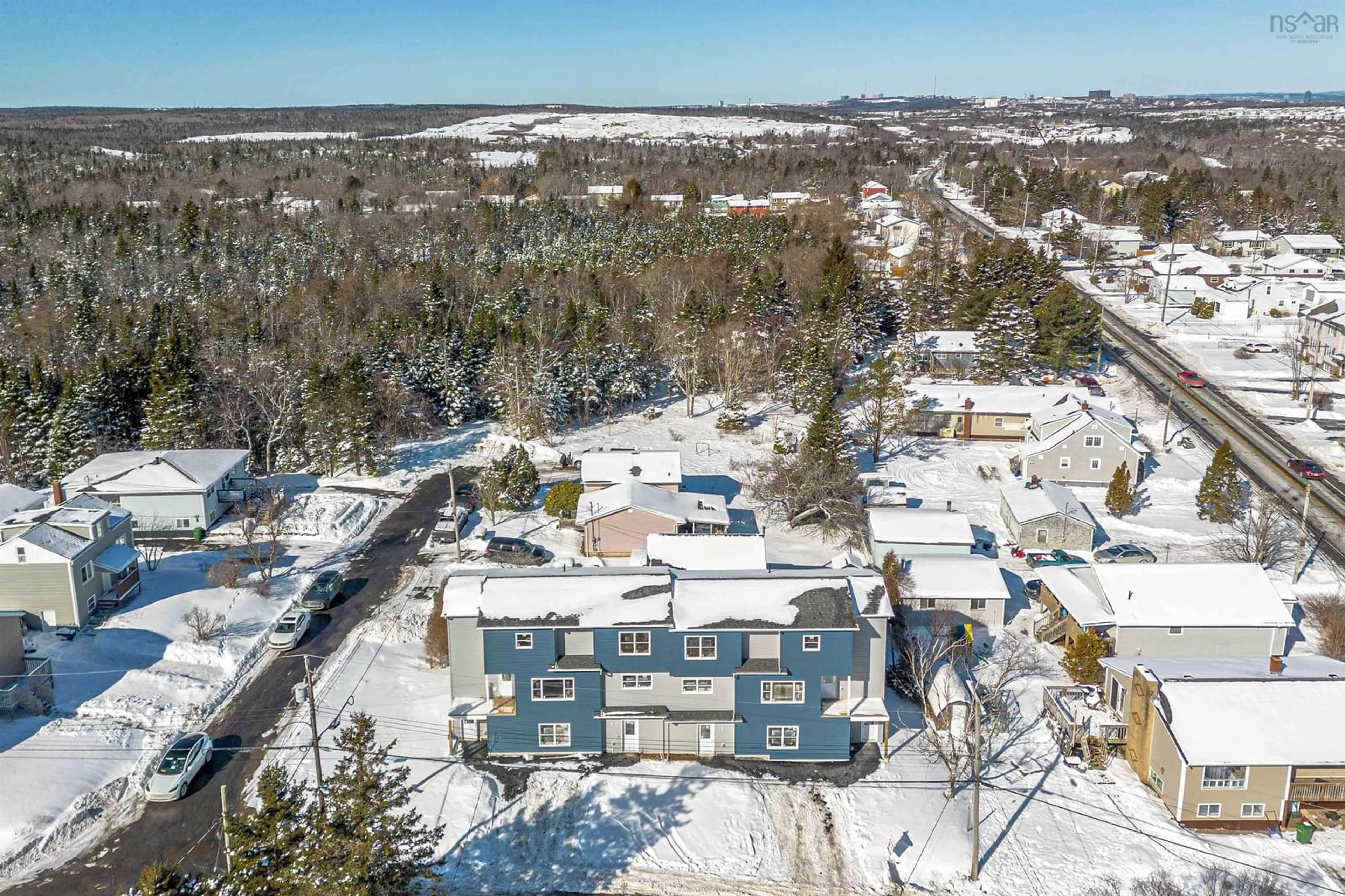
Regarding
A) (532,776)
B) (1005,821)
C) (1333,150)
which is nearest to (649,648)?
(532,776)

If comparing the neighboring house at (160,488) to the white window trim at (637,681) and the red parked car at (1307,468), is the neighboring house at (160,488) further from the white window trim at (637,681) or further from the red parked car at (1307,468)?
the red parked car at (1307,468)

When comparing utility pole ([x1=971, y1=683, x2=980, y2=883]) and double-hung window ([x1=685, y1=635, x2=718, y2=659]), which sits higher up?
double-hung window ([x1=685, y1=635, x2=718, y2=659])

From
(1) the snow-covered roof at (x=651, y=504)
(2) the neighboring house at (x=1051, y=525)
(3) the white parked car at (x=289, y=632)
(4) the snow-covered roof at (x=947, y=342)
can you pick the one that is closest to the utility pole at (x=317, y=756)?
(3) the white parked car at (x=289, y=632)

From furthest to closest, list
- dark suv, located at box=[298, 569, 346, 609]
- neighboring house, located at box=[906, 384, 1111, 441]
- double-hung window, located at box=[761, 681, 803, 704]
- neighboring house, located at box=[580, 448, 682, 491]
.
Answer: neighboring house, located at box=[906, 384, 1111, 441] < neighboring house, located at box=[580, 448, 682, 491] < dark suv, located at box=[298, 569, 346, 609] < double-hung window, located at box=[761, 681, 803, 704]

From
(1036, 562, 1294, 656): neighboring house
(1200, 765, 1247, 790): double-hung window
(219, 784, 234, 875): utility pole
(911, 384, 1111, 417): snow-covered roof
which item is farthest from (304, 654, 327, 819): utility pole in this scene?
(911, 384, 1111, 417): snow-covered roof

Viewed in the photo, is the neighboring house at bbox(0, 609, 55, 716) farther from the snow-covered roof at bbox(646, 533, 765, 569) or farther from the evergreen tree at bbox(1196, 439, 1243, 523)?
the evergreen tree at bbox(1196, 439, 1243, 523)

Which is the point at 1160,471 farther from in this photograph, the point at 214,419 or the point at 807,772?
the point at 214,419
